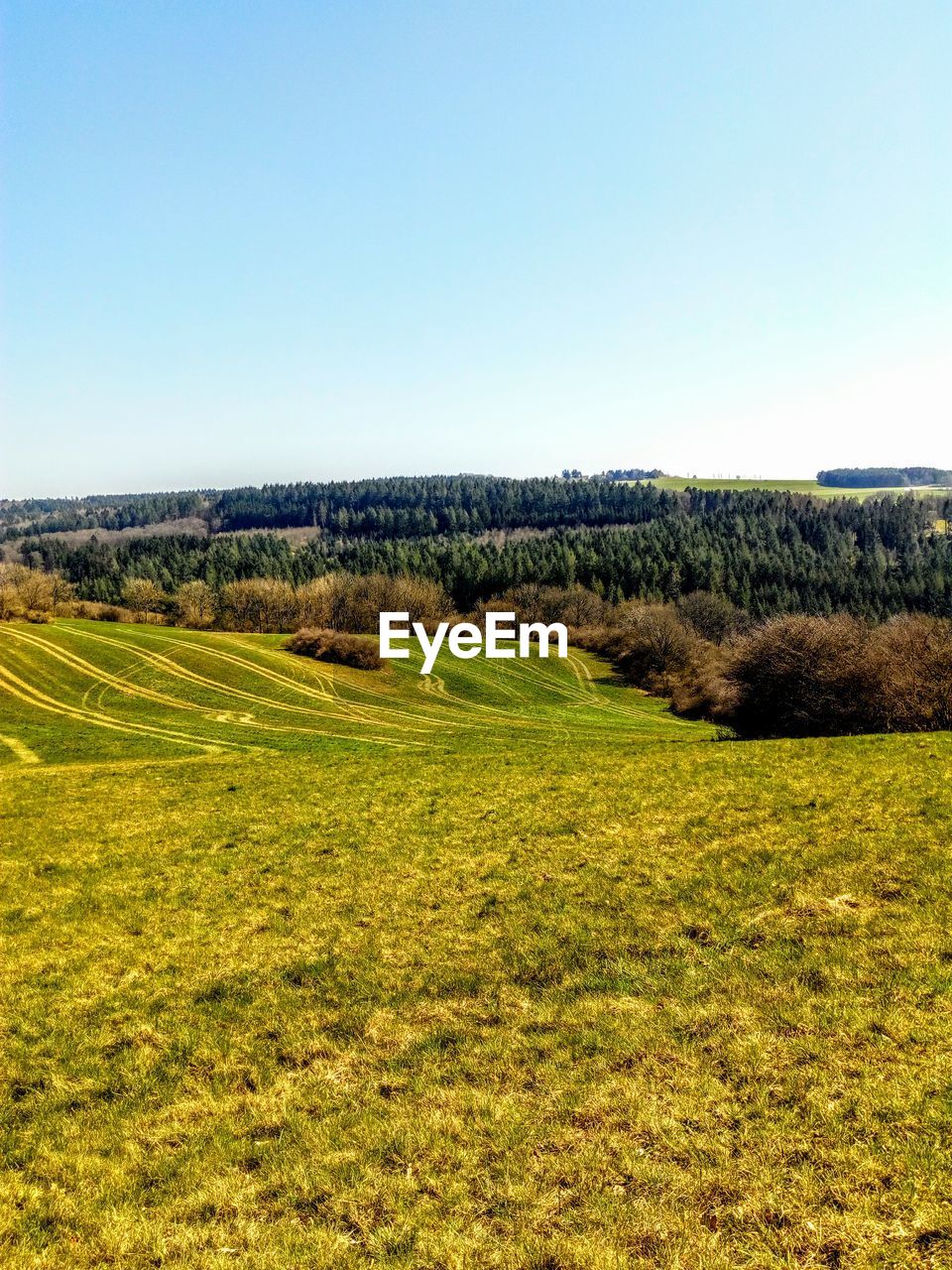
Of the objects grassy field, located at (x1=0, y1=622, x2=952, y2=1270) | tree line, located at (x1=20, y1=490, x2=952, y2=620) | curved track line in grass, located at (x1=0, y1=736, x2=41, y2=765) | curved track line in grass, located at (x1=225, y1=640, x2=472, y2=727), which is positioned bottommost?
curved track line in grass, located at (x1=225, y1=640, x2=472, y2=727)

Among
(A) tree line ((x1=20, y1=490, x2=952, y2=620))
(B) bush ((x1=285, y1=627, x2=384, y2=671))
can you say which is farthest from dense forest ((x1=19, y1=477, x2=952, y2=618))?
(B) bush ((x1=285, y1=627, x2=384, y2=671))

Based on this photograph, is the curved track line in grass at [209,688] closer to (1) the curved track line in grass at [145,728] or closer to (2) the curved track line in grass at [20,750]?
(1) the curved track line in grass at [145,728]

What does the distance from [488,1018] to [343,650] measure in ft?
216

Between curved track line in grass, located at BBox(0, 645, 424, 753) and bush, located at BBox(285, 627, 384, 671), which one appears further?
bush, located at BBox(285, 627, 384, 671)

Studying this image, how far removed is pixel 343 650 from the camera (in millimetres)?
74875

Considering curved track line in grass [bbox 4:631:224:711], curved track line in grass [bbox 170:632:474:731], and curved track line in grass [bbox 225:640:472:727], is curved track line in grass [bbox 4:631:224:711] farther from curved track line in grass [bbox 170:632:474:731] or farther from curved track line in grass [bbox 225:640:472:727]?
curved track line in grass [bbox 225:640:472:727]

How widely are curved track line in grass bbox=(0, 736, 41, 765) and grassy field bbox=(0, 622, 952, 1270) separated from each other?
6.32 m

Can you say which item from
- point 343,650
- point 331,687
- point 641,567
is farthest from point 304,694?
Result: point 641,567

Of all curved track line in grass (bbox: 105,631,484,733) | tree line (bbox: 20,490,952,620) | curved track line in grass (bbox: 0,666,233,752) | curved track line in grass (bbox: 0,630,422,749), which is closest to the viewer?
curved track line in grass (bbox: 0,666,233,752)

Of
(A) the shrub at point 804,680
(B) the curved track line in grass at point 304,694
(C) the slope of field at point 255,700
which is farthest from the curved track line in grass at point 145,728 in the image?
(A) the shrub at point 804,680

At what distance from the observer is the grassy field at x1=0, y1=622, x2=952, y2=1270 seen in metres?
7.09

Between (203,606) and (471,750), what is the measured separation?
343 feet

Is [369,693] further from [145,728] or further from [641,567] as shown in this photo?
[641,567]

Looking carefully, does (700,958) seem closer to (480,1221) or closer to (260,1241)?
(480,1221)
